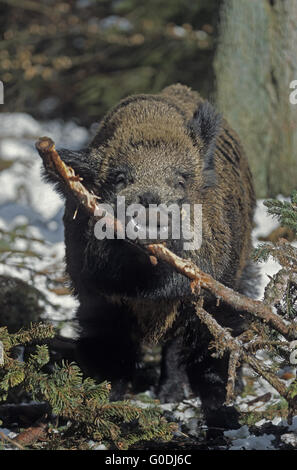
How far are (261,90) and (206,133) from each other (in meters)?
2.99

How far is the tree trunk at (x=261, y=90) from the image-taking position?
6691 mm

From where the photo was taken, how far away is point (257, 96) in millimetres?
6793

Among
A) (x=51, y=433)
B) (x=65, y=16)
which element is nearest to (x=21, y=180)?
(x=65, y=16)

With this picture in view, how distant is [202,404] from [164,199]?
1.62m

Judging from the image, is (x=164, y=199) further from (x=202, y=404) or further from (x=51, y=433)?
(x=202, y=404)

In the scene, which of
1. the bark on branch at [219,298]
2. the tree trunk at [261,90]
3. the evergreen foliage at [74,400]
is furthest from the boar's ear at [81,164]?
the tree trunk at [261,90]

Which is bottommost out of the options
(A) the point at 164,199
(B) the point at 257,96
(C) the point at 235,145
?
(A) the point at 164,199

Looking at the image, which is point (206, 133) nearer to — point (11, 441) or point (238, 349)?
point (238, 349)

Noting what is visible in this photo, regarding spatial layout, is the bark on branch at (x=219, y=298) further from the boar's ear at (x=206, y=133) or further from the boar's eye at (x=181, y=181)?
the boar's ear at (x=206, y=133)

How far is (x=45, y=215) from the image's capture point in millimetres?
7152

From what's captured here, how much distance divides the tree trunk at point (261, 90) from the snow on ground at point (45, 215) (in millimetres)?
450

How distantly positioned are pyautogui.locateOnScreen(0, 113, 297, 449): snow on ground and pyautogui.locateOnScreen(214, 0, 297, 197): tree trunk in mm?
450

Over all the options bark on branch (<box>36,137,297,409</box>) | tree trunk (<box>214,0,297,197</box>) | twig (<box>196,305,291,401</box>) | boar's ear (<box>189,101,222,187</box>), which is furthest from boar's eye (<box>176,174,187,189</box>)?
tree trunk (<box>214,0,297,197</box>)

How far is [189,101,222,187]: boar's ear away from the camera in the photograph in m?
4.01
